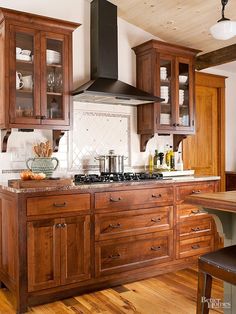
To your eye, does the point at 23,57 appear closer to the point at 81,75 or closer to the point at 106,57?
the point at 81,75

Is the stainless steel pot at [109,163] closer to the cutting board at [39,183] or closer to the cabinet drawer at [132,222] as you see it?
the cabinet drawer at [132,222]

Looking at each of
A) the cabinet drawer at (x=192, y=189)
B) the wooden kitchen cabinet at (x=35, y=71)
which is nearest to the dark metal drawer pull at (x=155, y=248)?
the cabinet drawer at (x=192, y=189)

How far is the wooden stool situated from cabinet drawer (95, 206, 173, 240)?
1250mm

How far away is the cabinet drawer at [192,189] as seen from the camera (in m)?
3.49

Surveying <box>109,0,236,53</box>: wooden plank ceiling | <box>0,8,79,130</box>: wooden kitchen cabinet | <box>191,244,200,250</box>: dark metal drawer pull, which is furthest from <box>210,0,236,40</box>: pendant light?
<box>191,244,200,250</box>: dark metal drawer pull

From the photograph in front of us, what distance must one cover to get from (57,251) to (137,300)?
2.47 feet

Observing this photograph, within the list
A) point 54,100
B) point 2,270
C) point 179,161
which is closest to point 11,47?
point 54,100

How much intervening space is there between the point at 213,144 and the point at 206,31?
181 cm

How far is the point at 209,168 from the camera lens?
16.8ft

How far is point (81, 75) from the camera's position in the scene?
11.9 feet

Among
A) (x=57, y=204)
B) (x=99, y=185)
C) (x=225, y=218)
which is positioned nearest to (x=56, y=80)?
(x=99, y=185)

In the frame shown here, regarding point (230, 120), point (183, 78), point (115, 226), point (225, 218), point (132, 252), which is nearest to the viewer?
point (225, 218)

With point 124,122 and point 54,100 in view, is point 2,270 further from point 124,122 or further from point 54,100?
point 124,122

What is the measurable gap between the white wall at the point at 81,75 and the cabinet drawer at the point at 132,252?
0.94 meters
